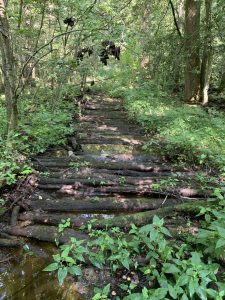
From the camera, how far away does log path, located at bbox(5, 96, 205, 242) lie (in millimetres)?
4547

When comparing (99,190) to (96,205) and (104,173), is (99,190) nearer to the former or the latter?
(96,205)

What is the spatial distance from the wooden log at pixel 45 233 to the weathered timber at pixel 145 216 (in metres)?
0.34

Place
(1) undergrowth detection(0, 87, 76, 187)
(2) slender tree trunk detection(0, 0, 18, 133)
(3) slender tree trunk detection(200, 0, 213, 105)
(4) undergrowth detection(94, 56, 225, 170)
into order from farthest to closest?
(3) slender tree trunk detection(200, 0, 213, 105) < (4) undergrowth detection(94, 56, 225, 170) < (2) slender tree trunk detection(0, 0, 18, 133) < (1) undergrowth detection(0, 87, 76, 187)

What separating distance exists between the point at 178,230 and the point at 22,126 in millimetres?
4712

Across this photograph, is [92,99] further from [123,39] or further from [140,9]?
[123,39]

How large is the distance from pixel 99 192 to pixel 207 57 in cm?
1018

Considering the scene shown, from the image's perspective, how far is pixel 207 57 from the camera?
13.6 metres

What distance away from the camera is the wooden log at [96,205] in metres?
4.95

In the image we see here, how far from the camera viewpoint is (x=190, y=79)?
13.6 meters

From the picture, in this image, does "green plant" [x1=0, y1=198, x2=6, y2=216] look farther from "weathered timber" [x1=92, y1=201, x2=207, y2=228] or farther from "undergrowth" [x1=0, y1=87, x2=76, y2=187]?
"weathered timber" [x1=92, y1=201, x2=207, y2=228]

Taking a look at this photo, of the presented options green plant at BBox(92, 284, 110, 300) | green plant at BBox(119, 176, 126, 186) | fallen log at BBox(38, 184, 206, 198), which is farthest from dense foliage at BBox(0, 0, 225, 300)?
green plant at BBox(119, 176, 126, 186)

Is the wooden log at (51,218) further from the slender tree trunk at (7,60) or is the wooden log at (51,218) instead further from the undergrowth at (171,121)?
the undergrowth at (171,121)

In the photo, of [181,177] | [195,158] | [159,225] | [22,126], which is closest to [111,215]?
[159,225]

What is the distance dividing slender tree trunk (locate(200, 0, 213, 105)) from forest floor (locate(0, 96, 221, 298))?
254 inches
